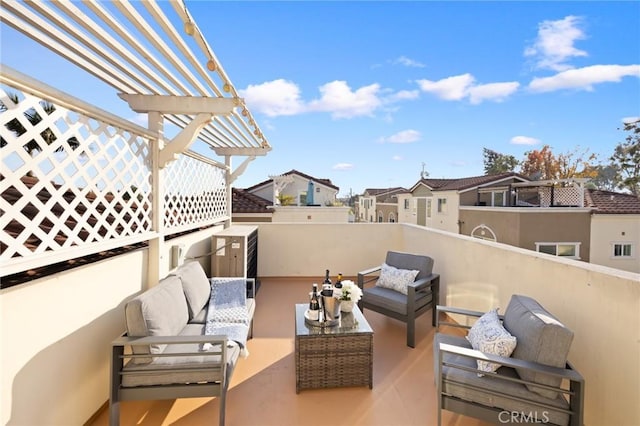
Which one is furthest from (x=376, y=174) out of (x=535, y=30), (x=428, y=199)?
(x=535, y=30)

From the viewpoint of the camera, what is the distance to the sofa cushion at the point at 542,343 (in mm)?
1833

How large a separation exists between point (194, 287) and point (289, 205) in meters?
9.49

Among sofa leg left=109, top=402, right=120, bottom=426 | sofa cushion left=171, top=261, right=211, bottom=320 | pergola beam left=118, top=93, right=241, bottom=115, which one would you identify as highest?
pergola beam left=118, top=93, right=241, bottom=115

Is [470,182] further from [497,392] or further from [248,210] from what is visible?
[497,392]

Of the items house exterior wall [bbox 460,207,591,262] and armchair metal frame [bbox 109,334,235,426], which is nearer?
armchair metal frame [bbox 109,334,235,426]

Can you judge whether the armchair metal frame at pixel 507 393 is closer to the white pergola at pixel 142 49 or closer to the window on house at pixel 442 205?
the white pergola at pixel 142 49

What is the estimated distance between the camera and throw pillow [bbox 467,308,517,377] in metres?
2.04

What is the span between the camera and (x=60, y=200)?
6.31ft

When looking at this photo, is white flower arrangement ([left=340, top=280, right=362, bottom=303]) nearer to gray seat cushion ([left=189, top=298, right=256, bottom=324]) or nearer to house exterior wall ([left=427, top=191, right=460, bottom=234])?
gray seat cushion ([left=189, top=298, right=256, bottom=324])

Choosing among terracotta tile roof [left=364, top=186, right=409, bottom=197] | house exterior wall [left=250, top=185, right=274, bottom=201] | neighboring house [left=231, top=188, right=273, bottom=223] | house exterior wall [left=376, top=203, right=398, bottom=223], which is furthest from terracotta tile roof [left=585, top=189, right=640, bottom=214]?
house exterior wall [left=250, top=185, right=274, bottom=201]

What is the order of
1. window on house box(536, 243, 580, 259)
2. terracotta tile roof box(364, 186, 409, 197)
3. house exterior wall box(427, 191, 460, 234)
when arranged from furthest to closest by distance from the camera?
terracotta tile roof box(364, 186, 409, 197), house exterior wall box(427, 191, 460, 234), window on house box(536, 243, 580, 259)

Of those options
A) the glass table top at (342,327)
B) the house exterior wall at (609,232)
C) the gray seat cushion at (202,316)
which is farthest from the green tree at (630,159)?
the gray seat cushion at (202,316)

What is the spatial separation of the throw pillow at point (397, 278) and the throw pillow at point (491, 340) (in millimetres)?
1376

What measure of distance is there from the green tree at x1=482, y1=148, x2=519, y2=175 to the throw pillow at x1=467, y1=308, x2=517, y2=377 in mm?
30604
